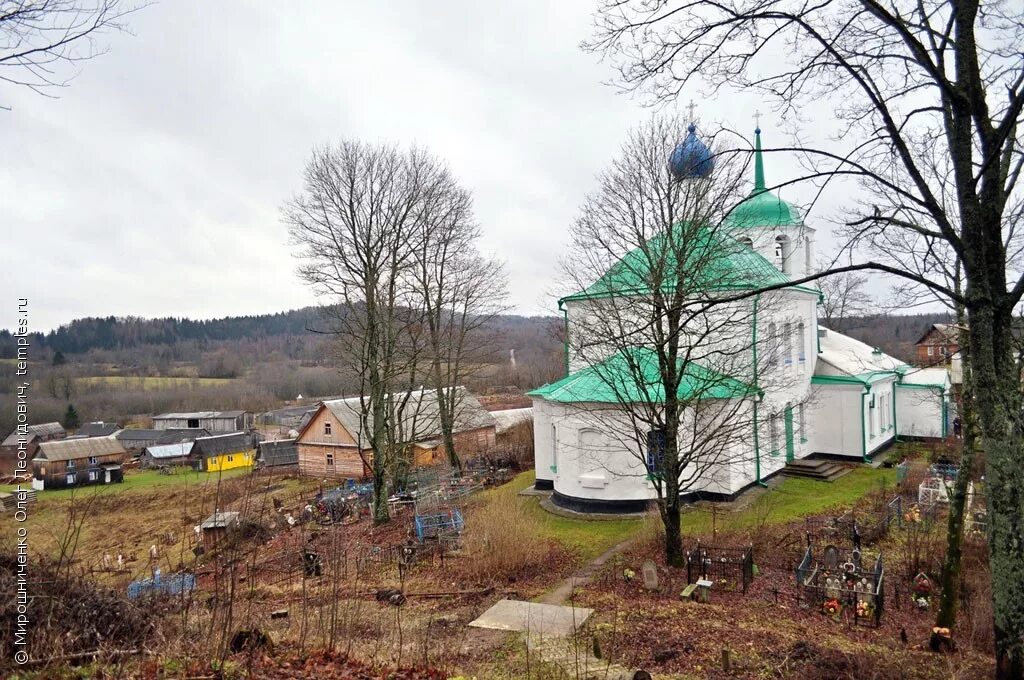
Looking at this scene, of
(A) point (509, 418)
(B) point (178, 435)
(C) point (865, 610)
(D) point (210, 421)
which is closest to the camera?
(C) point (865, 610)

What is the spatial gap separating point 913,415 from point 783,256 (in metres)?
10.1

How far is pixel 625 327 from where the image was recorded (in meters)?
14.5

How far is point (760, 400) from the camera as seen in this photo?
49.1ft

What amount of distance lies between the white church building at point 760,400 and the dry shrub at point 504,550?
2.93 meters

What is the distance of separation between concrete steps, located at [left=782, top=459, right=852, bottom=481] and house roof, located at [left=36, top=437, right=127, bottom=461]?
51.2m

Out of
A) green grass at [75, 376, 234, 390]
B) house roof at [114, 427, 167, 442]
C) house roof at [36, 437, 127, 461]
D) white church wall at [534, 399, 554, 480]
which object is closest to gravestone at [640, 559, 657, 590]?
white church wall at [534, 399, 554, 480]

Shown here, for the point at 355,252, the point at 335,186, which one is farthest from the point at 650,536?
the point at 335,186

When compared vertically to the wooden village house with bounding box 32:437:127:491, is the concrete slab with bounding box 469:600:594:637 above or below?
above

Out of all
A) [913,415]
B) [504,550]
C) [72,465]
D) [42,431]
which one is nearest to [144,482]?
[72,465]

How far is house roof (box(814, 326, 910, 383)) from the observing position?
23.6 metres

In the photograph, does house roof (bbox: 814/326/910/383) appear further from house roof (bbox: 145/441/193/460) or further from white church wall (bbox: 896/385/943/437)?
house roof (bbox: 145/441/193/460)

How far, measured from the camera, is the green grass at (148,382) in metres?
94.9

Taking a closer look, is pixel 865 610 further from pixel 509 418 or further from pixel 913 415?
pixel 509 418

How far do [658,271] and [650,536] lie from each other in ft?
20.1
